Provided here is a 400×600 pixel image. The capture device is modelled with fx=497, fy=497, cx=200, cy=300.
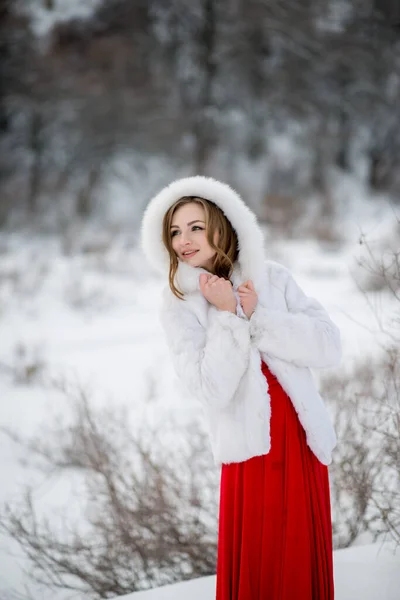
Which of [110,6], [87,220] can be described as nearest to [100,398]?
[87,220]

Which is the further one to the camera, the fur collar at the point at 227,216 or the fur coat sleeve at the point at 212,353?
the fur collar at the point at 227,216

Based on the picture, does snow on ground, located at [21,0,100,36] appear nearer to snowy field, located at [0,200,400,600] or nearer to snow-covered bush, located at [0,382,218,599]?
snowy field, located at [0,200,400,600]

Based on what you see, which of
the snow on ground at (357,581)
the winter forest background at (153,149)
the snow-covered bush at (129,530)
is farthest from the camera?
the winter forest background at (153,149)

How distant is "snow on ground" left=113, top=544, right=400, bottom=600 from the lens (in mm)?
1824

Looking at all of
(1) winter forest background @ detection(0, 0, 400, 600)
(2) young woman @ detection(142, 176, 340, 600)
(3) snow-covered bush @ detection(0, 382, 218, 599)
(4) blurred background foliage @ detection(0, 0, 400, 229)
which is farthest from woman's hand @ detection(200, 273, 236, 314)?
(4) blurred background foliage @ detection(0, 0, 400, 229)

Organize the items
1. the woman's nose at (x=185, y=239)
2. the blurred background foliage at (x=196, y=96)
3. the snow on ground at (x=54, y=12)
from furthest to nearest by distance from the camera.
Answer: the snow on ground at (x=54, y=12) < the blurred background foliage at (x=196, y=96) < the woman's nose at (x=185, y=239)

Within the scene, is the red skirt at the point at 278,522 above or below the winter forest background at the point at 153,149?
below

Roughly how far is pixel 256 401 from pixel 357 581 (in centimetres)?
107

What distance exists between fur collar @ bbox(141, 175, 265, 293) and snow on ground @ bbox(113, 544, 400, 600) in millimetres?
1254

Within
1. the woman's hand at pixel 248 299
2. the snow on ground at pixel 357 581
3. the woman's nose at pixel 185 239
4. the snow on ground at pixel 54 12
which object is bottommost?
the snow on ground at pixel 357 581

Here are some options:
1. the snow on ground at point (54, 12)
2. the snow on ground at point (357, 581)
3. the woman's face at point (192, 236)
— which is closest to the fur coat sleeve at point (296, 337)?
the woman's face at point (192, 236)

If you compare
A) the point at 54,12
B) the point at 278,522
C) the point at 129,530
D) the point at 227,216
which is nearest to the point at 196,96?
the point at 54,12

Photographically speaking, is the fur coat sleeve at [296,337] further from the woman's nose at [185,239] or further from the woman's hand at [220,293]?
the woman's nose at [185,239]

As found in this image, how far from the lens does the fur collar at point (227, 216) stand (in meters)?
1.47
